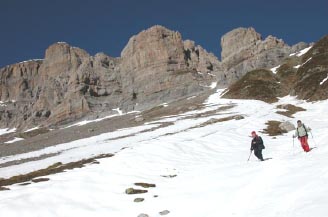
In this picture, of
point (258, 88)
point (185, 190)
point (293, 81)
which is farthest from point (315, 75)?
point (185, 190)

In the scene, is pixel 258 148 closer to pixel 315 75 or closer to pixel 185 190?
pixel 185 190

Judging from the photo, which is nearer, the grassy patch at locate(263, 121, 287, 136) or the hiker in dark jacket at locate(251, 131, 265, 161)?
the hiker in dark jacket at locate(251, 131, 265, 161)

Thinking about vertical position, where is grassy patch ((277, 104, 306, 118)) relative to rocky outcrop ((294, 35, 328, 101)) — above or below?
below

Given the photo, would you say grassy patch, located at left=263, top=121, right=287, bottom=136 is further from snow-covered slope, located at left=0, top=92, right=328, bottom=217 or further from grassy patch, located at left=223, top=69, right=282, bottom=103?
grassy patch, located at left=223, top=69, right=282, bottom=103

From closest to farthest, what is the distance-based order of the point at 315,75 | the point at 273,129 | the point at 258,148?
the point at 258,148 → the point at 273,129 → the point at 315,75

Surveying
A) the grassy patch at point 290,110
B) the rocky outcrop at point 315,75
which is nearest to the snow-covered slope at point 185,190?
the grassy patch at point 290,110

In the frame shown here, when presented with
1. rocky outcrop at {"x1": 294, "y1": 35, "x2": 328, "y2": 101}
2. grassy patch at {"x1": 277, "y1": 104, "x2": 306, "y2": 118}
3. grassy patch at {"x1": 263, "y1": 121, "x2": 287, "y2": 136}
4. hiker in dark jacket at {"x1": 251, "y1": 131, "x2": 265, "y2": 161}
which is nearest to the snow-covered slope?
hiker in dark jacket at {"x1": 251, "y1": 131, "x2": 265, "y2": 161}

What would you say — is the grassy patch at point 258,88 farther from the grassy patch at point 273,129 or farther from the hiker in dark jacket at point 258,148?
the hiker in dark jacket at point 258,148

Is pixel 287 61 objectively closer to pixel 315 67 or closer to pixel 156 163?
pixel 315 67

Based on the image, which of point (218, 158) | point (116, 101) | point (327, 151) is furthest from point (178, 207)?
point (116, 101)

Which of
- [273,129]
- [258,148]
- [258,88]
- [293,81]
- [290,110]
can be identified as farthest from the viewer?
[293,81]

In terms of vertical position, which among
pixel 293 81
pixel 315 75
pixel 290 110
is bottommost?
pixel 290 110

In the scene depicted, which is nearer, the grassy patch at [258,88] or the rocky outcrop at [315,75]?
the rocky outcrop at [315,75]

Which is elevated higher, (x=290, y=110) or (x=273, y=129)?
(x=290, y=110)
